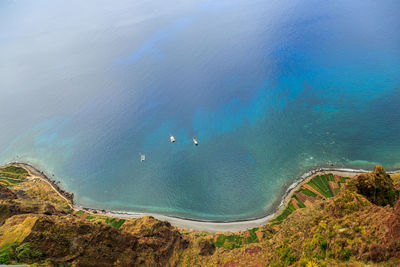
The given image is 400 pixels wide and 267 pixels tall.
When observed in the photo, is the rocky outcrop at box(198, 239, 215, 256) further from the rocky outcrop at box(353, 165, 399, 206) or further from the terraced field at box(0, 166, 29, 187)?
the terraced field at box(0, 166, 29, 187)

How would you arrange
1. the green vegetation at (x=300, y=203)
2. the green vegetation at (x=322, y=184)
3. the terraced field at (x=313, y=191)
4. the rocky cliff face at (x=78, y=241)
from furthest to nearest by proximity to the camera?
the green vegetation at (x=322, y=184)
the terraced field at (x=313, y=191)
the green vegetation at (x=300, y=203)
the rocky cliff face at (x=78, y=241)

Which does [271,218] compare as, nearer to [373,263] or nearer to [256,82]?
[373,263]

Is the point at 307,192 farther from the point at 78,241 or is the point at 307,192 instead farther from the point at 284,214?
the point at 78,241

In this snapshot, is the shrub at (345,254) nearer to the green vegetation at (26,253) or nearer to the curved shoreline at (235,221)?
the curved shoreline at (235,221)

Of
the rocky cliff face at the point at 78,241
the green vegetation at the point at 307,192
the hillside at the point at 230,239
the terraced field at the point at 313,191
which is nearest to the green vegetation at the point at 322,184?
the terraced field at the point at 313,191

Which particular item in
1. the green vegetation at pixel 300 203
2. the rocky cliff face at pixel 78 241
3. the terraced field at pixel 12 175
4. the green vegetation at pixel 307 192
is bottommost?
the green vegetation at pixel 300 203

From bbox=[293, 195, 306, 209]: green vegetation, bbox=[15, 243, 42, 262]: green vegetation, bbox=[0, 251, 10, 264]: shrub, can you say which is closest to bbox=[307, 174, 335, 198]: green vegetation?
bbox=[293, 195, 306, 209]: green vegetation

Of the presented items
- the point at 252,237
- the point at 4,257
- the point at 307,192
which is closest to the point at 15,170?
the point at 4,257

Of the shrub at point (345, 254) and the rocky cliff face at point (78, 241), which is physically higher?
the rocky cliff face at point (78, 241)

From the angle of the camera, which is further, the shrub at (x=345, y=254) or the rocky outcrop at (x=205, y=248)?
the rocky outcrop at (x=205, y=248)
